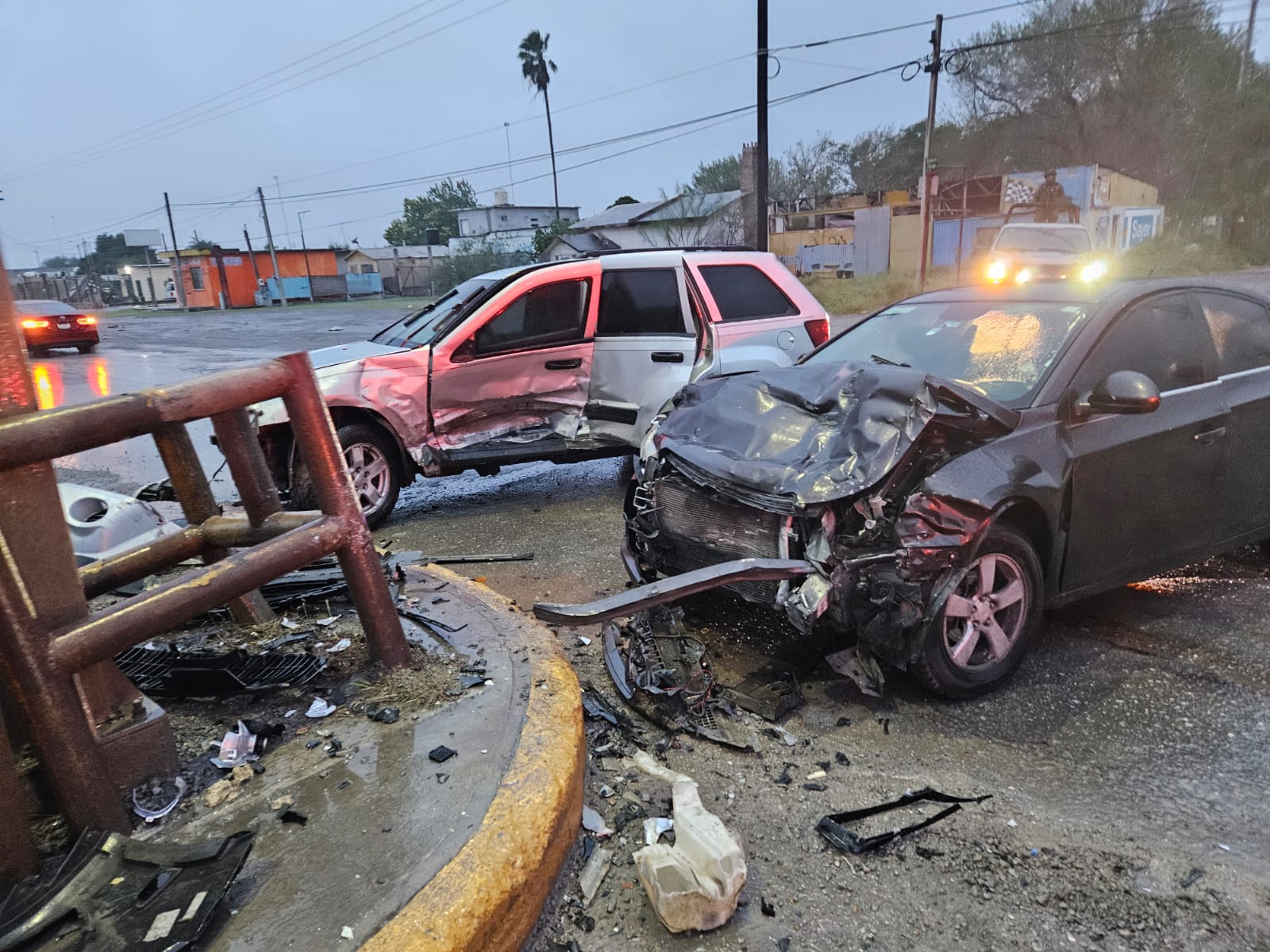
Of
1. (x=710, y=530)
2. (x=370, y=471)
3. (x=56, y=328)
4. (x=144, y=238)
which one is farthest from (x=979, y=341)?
(x=144, y=238)

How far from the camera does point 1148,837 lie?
103 inches

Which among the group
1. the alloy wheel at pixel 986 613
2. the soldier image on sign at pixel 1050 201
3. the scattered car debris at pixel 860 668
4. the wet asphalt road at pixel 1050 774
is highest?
the soldier image on sign at pixel 1050 201

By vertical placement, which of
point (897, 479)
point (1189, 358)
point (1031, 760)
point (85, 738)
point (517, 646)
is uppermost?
point (1189, 358)

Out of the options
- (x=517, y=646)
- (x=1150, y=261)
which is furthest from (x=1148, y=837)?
(x=1150, y=261)

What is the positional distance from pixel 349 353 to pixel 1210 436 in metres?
5.80

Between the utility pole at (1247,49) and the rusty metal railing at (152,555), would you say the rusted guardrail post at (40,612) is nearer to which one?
the rusty metal railing at (152,555)

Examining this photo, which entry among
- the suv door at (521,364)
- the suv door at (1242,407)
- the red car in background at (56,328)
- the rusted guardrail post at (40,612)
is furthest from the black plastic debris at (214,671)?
the red car in background at (56,328)

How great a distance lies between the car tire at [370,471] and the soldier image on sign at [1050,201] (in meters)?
27.5

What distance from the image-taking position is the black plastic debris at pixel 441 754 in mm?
2576

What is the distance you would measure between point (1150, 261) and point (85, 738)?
1395 inches

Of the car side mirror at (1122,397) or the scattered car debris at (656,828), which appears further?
the car side mirror at (1122,397)

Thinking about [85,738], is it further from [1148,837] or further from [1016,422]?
[1016,422]

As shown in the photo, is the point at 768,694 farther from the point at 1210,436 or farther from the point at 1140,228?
the point at 1140,228

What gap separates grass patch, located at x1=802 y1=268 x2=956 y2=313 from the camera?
24.2m
